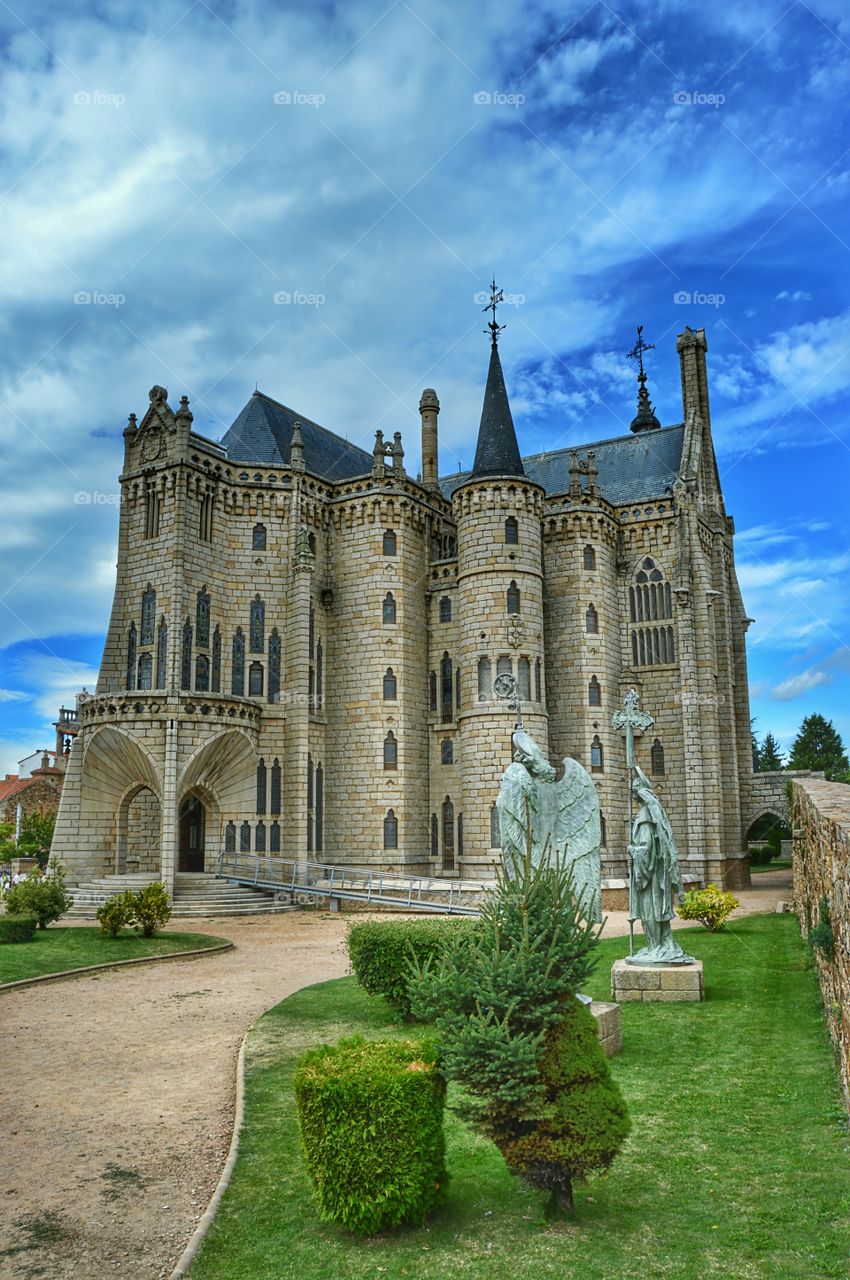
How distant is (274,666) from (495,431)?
1259 cm

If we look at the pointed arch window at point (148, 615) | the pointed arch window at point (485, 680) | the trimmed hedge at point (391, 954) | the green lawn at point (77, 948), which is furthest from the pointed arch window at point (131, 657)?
the trimmed hedge at point (391, 954)

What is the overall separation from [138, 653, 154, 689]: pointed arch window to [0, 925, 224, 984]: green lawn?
11.9m

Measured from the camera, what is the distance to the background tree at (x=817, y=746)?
238ft

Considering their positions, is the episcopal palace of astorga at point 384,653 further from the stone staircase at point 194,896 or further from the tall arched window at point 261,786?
the stone staircase at point 194,896

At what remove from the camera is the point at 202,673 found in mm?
34719

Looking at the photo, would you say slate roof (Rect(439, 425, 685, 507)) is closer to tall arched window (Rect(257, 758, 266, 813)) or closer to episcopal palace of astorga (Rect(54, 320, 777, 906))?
episcopal palace of astorga (Rect(54, 320, 777, 906))

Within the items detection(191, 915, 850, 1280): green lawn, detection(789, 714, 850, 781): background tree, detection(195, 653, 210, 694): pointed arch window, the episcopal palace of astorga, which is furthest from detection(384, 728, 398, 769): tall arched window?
detection(789, 714, 850, 781): background tree

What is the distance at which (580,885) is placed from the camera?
1157cm

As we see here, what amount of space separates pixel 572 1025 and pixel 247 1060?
615cm

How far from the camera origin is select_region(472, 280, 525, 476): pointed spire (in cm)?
3656

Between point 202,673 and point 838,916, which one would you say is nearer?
point 838,916

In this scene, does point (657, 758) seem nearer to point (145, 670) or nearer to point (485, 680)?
point (485, 680)

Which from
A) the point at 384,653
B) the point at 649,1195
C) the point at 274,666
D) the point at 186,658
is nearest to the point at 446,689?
the point at 384,653

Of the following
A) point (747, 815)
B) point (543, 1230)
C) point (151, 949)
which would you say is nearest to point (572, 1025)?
point (543, 1230)
